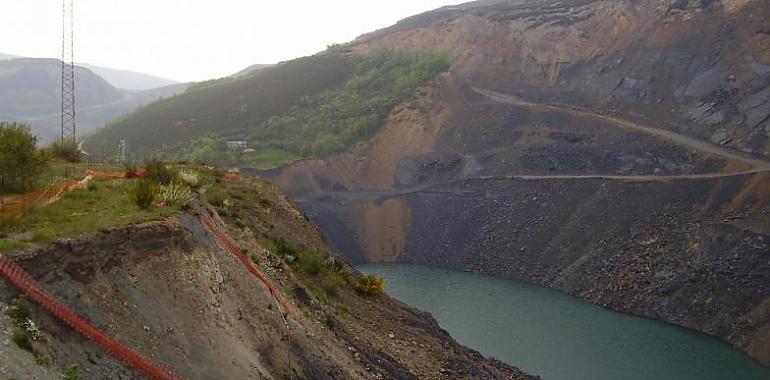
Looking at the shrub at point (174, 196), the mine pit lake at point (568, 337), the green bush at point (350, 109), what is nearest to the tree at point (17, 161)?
the shrub at point (174, 196)

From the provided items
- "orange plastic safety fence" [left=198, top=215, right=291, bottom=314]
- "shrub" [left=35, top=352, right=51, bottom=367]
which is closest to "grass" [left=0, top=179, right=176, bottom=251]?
"orange plastic safety fence" [left=198, top=215, right=291, bottom=314]

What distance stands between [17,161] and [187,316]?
221 inches

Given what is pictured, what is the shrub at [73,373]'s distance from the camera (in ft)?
27.5

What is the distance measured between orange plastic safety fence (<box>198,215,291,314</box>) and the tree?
152 inches

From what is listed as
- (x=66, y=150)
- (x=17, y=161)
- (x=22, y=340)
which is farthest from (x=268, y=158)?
(x=22, y=340)

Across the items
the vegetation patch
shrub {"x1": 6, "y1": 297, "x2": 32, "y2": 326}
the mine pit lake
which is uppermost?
the vegetation patch

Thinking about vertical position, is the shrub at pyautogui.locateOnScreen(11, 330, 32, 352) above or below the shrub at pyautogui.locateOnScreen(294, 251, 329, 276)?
above

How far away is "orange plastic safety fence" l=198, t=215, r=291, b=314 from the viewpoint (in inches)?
577

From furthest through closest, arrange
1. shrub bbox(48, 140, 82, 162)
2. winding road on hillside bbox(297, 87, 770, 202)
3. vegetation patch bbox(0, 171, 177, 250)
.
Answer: winding road on hillside bbox(297, 87, 770, 202) → shrub bbox(48, 140, 82, 162) → vegetation patch bbox(0, 171, 177, 250)

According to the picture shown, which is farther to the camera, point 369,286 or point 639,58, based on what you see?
point 639,58

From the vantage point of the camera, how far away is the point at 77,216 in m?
11.9

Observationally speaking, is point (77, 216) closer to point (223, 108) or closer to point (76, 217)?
point (76, 217)

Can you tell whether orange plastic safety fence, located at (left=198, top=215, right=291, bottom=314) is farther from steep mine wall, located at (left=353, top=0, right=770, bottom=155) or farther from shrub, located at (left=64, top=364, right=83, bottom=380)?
steep mine wall, located at (left=353, top=0, right=770, bottom=155)

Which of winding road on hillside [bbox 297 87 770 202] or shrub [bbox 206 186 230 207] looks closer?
shrub [bbox 206 186 230 207]
